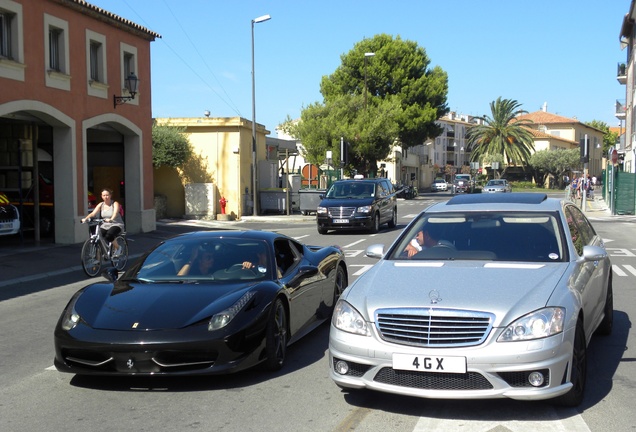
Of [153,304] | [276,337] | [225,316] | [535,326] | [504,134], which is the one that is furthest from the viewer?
[504,134]

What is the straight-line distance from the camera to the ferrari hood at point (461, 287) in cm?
488

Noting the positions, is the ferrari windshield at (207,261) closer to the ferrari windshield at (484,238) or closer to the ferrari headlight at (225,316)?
the ferrari headlight at (225,316)

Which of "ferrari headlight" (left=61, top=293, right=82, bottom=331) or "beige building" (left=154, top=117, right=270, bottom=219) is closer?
"ferrari headlight" (left=61, top=293, right=82, bottom=331)

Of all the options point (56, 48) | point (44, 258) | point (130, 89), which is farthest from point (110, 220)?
point (130, 89)

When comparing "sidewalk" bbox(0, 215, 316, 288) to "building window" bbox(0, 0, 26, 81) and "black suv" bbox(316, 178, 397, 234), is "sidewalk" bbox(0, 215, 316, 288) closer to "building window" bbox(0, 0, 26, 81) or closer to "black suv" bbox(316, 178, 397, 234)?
"building window" bbox(0, 0, 26, 81)

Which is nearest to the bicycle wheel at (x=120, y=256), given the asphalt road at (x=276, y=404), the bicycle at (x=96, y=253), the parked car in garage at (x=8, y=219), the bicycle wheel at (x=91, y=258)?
the bicycle at (x=96, y=253)

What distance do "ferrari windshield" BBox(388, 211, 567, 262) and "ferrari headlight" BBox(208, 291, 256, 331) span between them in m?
1.37

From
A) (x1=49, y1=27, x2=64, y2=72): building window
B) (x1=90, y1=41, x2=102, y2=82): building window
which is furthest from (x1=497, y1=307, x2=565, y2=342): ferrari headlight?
(x1=90, y1=41, x2=102, y2=82): building window

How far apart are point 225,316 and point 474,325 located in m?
2.08

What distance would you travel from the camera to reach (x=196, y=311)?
19.3 ft

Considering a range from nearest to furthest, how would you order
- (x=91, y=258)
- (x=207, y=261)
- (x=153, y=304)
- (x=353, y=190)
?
(x=153, y=304), (x=207, y=261), (x=91, y=258), (x=353, y=190)

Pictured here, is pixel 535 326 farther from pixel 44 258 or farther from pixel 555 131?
pixel 555 131

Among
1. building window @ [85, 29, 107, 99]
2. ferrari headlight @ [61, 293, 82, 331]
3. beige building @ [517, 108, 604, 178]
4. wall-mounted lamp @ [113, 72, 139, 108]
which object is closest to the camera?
ferrari headlight @ [61, 293, 82, 331]

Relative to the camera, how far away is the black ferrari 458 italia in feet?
18.4
